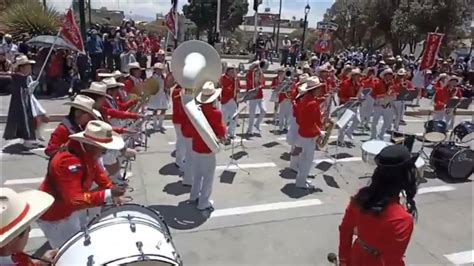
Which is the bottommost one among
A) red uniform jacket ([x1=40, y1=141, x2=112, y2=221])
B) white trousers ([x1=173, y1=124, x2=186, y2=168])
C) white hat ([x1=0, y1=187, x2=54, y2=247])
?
white trousers ([x1=173, y1=124, x2=186, y2=168])

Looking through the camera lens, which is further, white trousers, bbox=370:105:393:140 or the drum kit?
white trousers, bbox=370:105:393:140

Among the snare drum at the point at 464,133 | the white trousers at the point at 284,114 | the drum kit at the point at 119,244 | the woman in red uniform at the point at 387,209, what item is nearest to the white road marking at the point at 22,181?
the drum kit at the point at 119,244

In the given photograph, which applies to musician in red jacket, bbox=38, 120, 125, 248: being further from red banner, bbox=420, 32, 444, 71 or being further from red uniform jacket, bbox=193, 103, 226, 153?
red banner, bbox=420, 32, 444, 71

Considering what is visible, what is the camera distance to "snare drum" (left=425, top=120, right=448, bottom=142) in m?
9.75

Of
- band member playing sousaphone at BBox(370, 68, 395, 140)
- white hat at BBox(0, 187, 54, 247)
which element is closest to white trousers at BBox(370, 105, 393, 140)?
band member playing sousaphone at BBox(370, 68, 395, 140)

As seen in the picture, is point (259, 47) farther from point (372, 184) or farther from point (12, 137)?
point (372, 184)

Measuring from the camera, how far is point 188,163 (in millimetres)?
7734

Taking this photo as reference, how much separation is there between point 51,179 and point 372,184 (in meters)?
2.68

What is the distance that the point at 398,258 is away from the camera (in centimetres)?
307

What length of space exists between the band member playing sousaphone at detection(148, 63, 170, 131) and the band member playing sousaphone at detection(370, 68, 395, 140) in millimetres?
5538

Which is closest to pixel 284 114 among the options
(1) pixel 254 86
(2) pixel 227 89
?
(1) pixel 254 86

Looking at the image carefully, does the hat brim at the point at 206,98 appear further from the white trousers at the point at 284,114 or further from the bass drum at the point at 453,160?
the white trousers at the point at 284,114

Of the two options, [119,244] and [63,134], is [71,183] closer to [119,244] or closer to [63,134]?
[119,244]

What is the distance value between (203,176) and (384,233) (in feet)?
13.6
